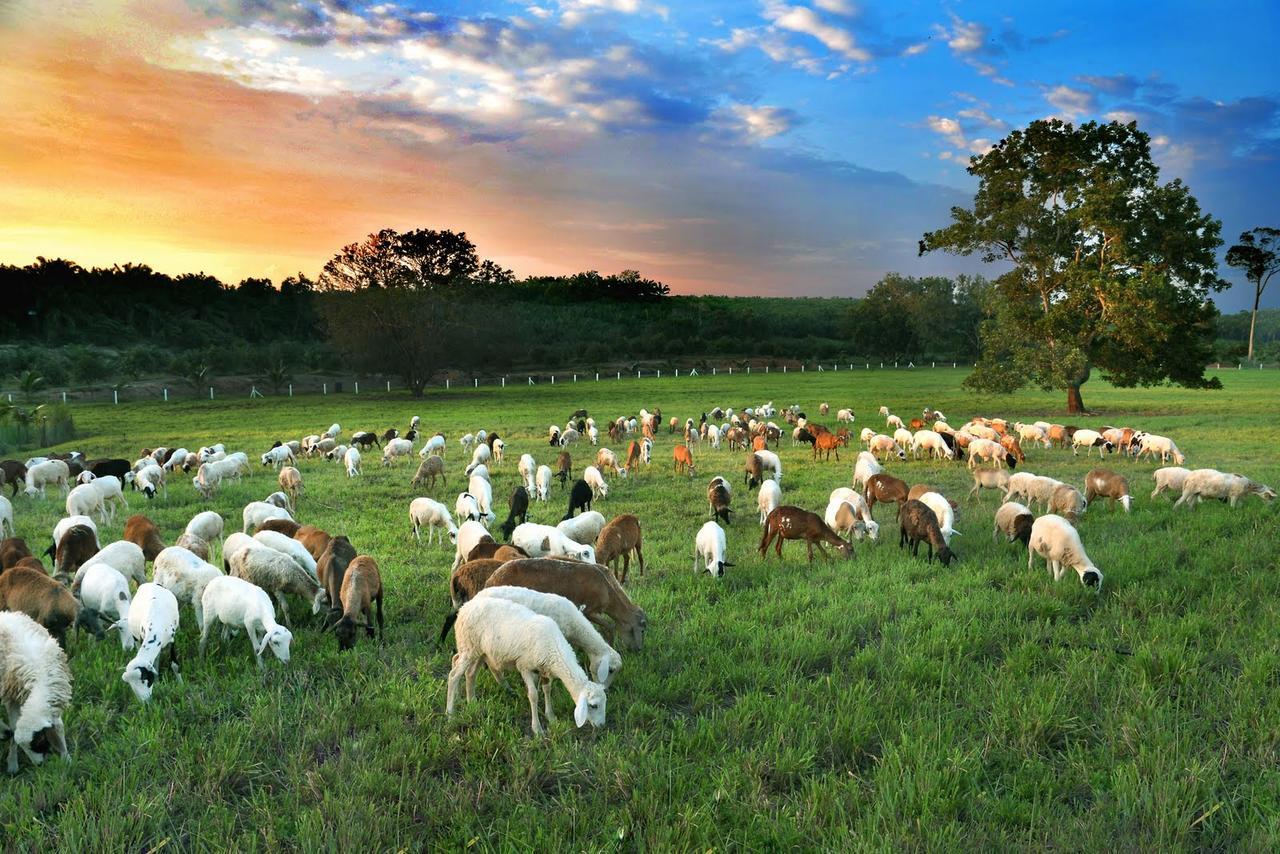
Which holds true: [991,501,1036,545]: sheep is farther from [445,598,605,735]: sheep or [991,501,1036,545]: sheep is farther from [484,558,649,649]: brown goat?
[445,598,605,735]: sheep

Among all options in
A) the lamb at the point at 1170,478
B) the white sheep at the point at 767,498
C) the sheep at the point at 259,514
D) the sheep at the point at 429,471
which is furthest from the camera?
the sheep at the point at 429,471

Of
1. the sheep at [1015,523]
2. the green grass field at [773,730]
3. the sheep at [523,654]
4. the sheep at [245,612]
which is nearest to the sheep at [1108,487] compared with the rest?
the green grass field at [773,730]

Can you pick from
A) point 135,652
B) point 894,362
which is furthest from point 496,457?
point 894,362

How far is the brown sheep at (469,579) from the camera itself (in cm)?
782

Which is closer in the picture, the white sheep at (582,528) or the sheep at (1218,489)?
the white sheep at (582,528)

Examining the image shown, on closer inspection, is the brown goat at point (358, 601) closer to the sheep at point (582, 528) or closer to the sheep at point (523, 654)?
the sheep at point (523, 654)

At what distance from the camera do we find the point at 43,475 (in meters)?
17.6

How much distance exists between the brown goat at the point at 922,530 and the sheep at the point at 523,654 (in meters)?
6.22

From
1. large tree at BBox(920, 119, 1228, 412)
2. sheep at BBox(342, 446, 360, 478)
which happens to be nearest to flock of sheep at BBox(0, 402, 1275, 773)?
sheep at BBox(342, 446, 360, 478)

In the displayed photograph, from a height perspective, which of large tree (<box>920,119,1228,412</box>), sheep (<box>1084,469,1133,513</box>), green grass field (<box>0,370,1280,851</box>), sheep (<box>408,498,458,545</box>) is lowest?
green grass field (<box>0,370,1280,851</box>)

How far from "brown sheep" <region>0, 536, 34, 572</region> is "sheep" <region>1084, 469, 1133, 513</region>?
16.5 metres

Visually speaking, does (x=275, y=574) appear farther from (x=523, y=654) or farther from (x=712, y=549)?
(x=712, y=549)

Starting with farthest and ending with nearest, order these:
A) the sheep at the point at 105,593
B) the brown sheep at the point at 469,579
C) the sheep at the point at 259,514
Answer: the sheep at the point at 259,514 → the brown sheep at the point at 469,579 → the sheep at the point at 105,593

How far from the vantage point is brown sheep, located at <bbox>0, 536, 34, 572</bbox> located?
29.0 feet
